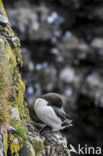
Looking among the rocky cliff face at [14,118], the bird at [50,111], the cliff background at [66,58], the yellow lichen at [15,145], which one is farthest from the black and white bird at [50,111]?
the cliff background at [66,58]

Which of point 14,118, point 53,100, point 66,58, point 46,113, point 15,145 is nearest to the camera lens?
point 15,145

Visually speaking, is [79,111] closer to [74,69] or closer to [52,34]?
[74,69]

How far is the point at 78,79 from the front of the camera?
23703 millimetres

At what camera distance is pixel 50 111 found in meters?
8.80

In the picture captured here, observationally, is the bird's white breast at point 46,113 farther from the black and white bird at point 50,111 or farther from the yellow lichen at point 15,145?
the yellow lichen at point 15,145

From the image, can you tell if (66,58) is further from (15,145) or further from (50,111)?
(15,145)

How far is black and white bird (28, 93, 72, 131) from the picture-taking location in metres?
8.75

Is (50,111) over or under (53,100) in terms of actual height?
under

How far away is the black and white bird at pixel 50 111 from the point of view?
8.75 m

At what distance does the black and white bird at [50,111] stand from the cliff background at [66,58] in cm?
1318

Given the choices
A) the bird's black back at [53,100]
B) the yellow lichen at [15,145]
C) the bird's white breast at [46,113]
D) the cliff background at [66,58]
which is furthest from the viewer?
the cliff background at [66,58]

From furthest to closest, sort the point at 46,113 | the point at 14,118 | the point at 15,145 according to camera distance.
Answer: the point at 46,113, the point at 14,118, the point at 15,145

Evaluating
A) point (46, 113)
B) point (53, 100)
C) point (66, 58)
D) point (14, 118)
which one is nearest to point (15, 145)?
point (14, 118)

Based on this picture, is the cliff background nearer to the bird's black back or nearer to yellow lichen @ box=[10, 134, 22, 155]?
the bird's black back
